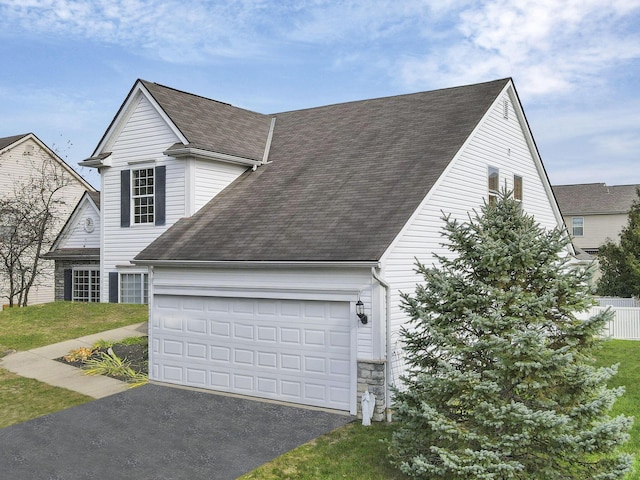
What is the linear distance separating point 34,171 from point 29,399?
25.0 m

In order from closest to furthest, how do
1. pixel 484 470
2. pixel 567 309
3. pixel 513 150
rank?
pixel 484 470 < pixel 567 309 < pixel 513 150

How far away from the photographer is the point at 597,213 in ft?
146

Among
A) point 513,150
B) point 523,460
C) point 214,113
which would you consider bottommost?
point 523,460

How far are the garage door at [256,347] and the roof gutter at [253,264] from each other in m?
0.83

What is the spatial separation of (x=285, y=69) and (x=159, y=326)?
9386 mm

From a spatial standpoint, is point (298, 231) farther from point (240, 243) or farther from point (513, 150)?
point (513, 150)

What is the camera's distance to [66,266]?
2473 centimetres

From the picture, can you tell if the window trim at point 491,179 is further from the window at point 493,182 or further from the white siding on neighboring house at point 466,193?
the white siding on neighboring house at point 466,193

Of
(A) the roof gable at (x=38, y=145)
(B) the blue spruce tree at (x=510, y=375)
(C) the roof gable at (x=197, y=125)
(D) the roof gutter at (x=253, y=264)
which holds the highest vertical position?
(A) the roof gable at (x=38, y=145)

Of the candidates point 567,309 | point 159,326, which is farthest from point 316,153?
point 567,309

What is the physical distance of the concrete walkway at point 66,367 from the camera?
564 inches

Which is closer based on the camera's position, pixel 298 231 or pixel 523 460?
pixel 523 460

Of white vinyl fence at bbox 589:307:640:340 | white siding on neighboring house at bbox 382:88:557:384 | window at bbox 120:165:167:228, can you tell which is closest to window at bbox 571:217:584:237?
white vinyl fence at bbox 589:307:640:340

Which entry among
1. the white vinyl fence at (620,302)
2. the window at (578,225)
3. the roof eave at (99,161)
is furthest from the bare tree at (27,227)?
the window at (578,225)
